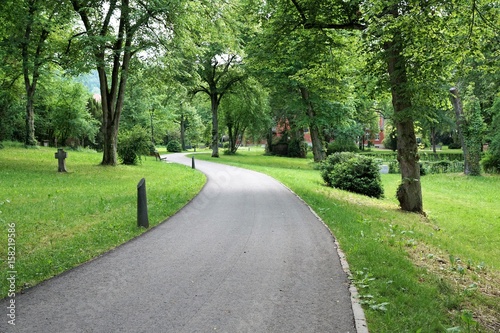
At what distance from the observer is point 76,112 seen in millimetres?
35656

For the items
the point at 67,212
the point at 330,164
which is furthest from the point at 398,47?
the point at 67,212

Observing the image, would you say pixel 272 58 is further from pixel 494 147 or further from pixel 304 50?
pixel 494 147

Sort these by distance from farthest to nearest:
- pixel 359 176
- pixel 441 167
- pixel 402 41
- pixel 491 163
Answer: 1. pixel 441 167
2. pixel 491 163
3. pixel 359 176
4. pixel 402 41

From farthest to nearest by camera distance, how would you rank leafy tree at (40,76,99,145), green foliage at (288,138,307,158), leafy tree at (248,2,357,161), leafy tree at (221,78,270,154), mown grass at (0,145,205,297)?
green foliage at (288,138,307,158)
leafy tree at (221,78,270,154)
leafy tree at (40,76,99,145)
leafy tree at (248,2,357,161)
mown grass at (0,145,205,297)

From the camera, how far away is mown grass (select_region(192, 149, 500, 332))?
4184mm

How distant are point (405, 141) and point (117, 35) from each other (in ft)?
47.3

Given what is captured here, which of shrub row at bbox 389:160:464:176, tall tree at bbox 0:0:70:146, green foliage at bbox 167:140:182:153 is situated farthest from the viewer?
green foliage at bbox 167:140:182:153

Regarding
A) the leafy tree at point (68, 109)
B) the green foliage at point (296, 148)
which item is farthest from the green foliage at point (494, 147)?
the leafy tree at point (68, 109)

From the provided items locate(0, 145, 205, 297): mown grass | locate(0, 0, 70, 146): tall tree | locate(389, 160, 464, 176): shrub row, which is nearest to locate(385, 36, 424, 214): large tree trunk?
locate(0, 145, 205, 297): mown grass

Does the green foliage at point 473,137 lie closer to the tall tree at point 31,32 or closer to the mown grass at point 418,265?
the mown grass at point 418,265

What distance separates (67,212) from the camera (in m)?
8.93

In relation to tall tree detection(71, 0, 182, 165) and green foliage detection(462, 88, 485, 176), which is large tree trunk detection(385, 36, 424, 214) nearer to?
tall tree detection(71, 0, 182, 165)

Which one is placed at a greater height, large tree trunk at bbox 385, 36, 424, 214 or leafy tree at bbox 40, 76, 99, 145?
leafy tree at bbox 40, 76, 99, 145

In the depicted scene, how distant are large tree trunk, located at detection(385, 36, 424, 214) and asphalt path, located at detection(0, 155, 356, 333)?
212 inches
